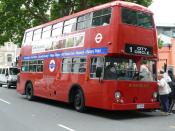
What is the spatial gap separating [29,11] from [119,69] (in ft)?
64.5

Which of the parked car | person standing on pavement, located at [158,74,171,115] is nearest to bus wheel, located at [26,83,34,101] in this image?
person standing on pavement, located at [158,74,171,115]

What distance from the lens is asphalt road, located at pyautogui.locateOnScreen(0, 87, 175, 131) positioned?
12.7 meters

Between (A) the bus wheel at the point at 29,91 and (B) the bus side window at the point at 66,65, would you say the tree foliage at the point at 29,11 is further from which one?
(B) the bus side window at the point at 66,65

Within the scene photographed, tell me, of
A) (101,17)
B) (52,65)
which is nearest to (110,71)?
(101,17)

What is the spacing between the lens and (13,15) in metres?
34.6

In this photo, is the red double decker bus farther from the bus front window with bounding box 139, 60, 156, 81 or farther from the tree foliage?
the tree foliage

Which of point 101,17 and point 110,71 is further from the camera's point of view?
point 101,17

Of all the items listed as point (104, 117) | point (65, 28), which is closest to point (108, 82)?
point (104, 117)

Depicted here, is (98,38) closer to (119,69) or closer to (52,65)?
(119,69)

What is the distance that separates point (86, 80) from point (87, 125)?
323 cm

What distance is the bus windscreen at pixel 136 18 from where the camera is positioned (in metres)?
15.4

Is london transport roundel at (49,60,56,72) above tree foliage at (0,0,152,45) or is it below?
below

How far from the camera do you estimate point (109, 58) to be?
15.2m

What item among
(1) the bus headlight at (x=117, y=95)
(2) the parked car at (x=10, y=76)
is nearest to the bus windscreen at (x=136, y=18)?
(1) the bus headlight at (x=117, y=95)
